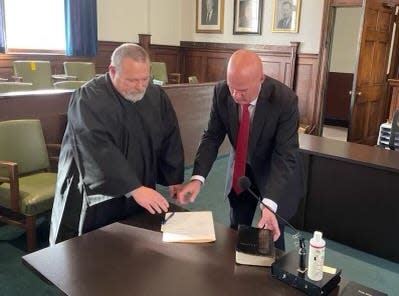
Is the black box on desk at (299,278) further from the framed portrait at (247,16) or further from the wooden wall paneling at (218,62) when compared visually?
the framed portrait at (247,16)

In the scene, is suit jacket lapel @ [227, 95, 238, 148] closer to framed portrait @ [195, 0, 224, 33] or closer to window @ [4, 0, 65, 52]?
window @ [4, 0, 65, 52]

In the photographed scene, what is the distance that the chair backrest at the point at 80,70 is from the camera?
6.17m

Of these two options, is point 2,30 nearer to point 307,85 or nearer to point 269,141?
point 307,85

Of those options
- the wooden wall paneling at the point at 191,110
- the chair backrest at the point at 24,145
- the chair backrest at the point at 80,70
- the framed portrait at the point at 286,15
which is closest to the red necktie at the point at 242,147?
the chair backrest at the point at 24,145

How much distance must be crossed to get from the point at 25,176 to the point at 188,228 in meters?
1.72

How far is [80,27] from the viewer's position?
6457 millimetres

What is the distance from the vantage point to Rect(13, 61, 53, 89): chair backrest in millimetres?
5645

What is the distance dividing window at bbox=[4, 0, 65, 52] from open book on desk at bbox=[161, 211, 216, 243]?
17.9 ft

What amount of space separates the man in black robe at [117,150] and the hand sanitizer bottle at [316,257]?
1.87 ft

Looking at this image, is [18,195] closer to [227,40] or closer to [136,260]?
[136,260]

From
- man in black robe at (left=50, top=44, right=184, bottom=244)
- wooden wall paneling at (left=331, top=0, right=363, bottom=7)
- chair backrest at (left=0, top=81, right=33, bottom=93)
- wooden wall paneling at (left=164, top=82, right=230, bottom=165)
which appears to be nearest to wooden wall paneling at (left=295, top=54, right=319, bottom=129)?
wooden wall paneling at (left=331, top=0, right=363, bottom=7)

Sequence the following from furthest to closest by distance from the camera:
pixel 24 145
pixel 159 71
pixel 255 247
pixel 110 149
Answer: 1. pixel 159 71
2. pixel 24 145
3. pixel 110 149
4. pixel 255 247

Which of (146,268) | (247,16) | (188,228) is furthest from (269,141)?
(247,16)

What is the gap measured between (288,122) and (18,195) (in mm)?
1671
